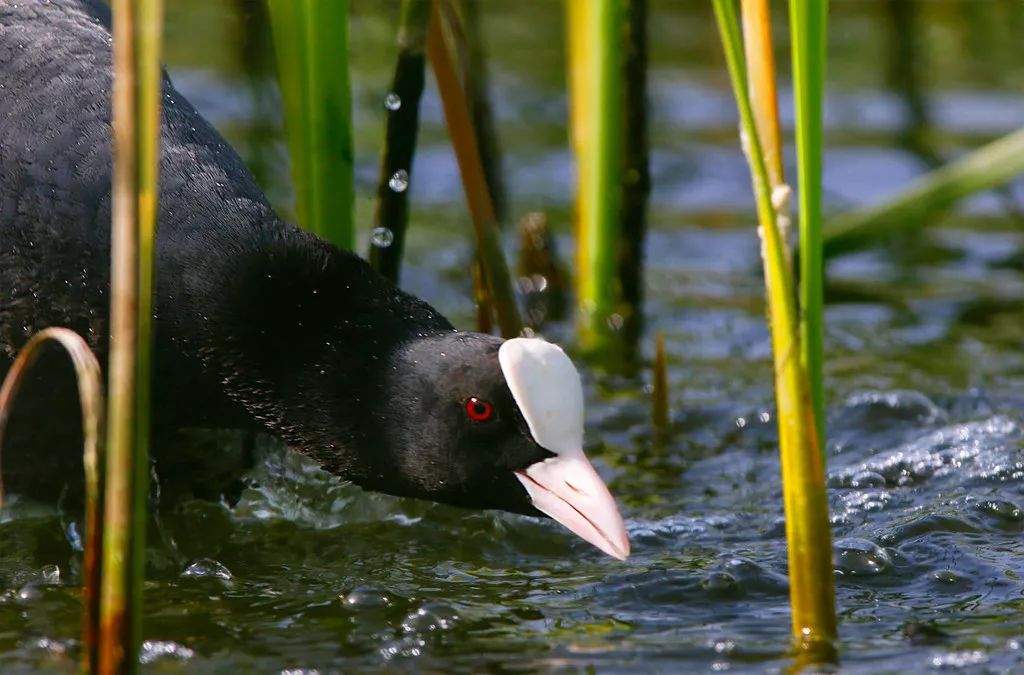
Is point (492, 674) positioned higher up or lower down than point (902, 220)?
lower down

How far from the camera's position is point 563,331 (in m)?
6.04

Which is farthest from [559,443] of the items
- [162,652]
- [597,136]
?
[597,136]

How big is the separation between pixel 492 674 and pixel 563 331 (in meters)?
2.85

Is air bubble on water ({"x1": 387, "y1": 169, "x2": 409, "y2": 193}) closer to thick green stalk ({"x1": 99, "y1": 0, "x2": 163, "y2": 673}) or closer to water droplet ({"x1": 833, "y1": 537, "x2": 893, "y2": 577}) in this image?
water droplet ({"x1": 833, "y1": 537, "x2": 893, "y2": 577})

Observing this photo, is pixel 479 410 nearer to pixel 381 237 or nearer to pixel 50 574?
pixel 381 237

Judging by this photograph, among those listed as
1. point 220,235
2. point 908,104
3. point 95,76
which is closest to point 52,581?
point 220,235

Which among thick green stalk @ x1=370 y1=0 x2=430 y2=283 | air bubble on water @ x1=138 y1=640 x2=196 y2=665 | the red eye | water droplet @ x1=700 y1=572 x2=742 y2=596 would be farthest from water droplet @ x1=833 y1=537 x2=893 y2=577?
air bubble on water @ x1=138 y1=640 x2=196 y2=665

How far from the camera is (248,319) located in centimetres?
374

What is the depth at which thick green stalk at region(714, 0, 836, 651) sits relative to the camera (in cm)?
275

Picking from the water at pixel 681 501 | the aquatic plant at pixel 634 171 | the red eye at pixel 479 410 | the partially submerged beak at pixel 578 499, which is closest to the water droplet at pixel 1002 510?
the water at pixel 681 501

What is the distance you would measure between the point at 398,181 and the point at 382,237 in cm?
15

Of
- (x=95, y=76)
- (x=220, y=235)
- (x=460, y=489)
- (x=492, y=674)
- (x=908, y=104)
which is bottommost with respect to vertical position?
(x=492, y=674)

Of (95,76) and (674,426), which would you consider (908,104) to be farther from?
(95,76)

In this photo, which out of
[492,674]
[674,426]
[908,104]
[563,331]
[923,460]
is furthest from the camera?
[908,104]
